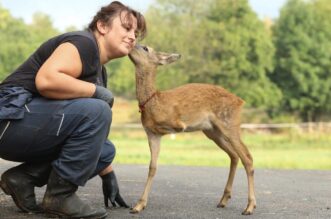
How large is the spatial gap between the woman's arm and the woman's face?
1.68 ft

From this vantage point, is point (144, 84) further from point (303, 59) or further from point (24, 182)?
point (303, 59)

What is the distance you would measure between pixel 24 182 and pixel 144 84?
1881 millimetres

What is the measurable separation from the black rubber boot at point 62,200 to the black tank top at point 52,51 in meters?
0.67

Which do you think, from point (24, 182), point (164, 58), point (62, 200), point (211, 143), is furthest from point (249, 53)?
point (62, 200)

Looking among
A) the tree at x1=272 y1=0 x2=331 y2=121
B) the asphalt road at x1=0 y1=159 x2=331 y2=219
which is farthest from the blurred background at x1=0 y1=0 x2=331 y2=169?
the asphalt road at x1=0 y1=159 x2=331 y2=219

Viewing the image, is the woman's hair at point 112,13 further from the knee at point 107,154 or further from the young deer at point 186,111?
the young deer at point 186,111

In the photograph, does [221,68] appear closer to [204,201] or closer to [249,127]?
[249,127]

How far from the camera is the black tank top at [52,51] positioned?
14.3 feet

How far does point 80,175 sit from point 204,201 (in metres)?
2.17

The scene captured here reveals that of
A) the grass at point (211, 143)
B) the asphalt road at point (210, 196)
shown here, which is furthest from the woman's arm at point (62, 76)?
the grass at point (211, 143)

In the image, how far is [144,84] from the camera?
618 cm

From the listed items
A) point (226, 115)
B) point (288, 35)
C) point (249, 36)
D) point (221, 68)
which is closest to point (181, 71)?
point (221, 68)

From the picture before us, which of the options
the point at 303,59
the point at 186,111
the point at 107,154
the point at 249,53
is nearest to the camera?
the point at 107,154

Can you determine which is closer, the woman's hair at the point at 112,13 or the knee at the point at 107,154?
the woman's hair at the point at 112,13
